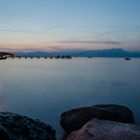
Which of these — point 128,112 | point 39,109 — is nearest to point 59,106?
point 39,109

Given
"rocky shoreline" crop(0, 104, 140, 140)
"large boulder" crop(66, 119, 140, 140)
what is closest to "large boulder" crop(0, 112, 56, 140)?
"rocky shoreline" crop(0, 104, 140, 140)

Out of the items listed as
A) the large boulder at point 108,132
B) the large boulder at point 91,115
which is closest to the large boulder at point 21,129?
the large boulder at point 108,132

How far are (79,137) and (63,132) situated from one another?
14.9 ft

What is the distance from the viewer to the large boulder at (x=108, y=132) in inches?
239

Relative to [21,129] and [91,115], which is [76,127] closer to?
[91,115]

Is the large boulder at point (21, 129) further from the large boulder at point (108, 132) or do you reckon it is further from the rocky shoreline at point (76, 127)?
the large boulder at point (108, 132)

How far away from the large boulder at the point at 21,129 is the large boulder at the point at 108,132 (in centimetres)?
112

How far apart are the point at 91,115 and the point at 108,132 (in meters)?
3.46

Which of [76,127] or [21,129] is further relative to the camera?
[76,127]

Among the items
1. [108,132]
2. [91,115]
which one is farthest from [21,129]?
[91,115]

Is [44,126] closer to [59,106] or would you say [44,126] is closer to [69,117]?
[69,117]

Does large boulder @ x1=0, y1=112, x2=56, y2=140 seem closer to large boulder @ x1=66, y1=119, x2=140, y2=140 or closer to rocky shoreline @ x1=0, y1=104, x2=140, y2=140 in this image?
rocky shoreline @ x1=0, y1=104, x2=140, y2=140

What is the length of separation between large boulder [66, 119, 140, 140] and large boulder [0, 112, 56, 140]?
44.0 inches

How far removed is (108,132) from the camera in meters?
6.29
